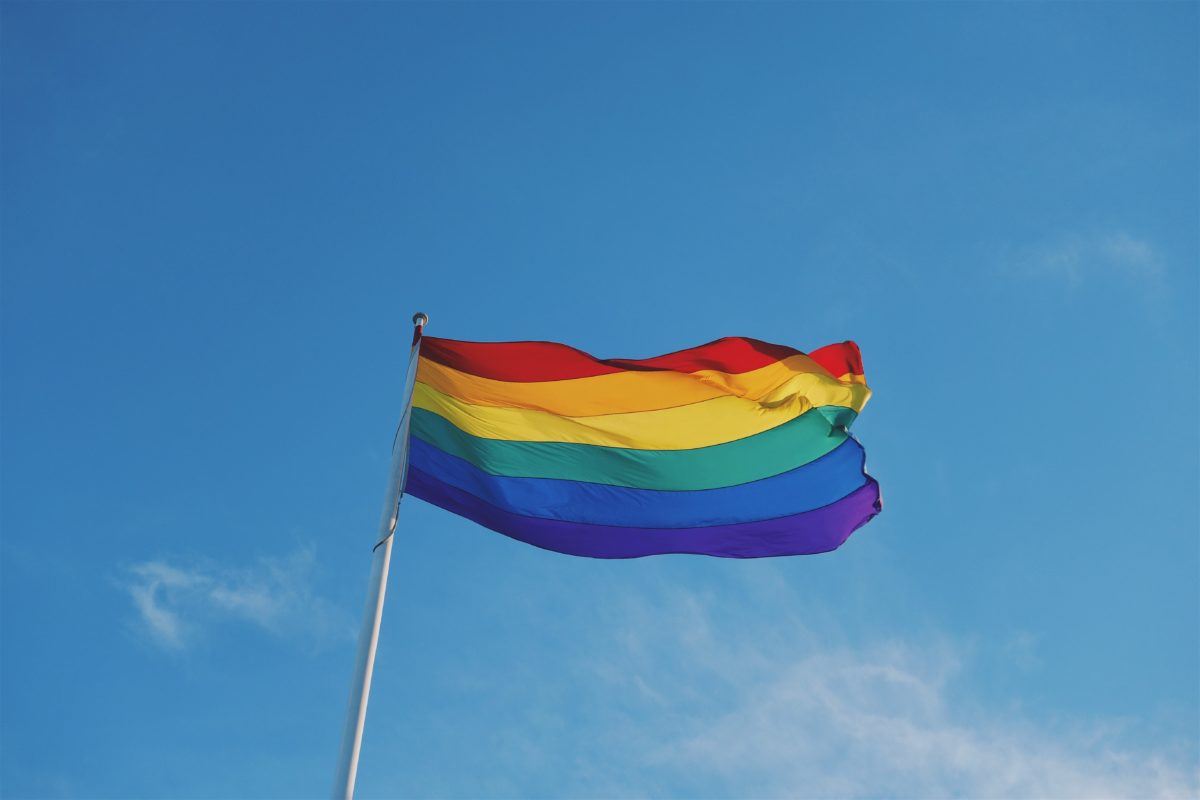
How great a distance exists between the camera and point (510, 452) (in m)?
13.5

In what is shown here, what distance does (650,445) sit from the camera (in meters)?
14.4

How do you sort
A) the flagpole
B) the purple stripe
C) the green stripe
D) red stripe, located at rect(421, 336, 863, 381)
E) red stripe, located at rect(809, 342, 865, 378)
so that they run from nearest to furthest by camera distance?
the flagpole < the purple stripe < the green stripe < red stripe, located at rect(421, 336, 863, 381) < red stripe, located at rect(809, 342, 865, 378)

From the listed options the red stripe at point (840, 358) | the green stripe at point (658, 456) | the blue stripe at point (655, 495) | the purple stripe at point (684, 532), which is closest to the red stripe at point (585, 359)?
the red stripe at point (840, 358)

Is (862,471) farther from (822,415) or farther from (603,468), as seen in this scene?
(603,468)

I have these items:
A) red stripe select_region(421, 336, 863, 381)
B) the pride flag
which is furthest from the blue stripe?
red stripe select_region(421, 336, 863, 381)

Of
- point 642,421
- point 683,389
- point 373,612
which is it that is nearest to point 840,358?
point 683,389

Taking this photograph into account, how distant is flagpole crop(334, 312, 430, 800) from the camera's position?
963cm

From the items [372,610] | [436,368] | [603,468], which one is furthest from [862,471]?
[372,610]

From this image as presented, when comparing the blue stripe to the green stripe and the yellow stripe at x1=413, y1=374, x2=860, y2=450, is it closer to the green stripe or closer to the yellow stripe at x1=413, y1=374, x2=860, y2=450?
the green stripe

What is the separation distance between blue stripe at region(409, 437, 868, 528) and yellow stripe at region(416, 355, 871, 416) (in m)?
0.79

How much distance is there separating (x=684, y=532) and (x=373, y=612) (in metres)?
4.71

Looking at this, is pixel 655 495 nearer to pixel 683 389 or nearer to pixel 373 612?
pixel 683 389

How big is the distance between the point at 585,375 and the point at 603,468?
1.30m

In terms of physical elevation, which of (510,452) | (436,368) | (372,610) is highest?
(436,368)
